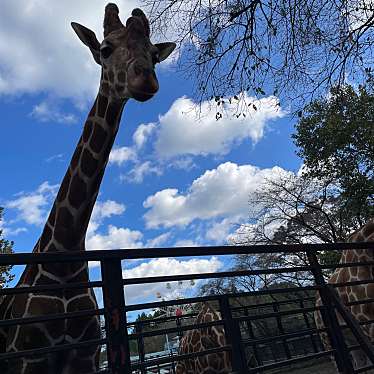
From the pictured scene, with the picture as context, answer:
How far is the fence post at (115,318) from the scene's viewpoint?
2.14 m

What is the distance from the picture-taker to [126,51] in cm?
326

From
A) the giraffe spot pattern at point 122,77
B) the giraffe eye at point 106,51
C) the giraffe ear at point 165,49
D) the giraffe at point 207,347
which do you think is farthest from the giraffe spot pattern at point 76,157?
the giraffe at point 207,347

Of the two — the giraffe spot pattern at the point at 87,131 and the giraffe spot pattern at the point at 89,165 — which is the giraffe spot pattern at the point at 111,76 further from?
the giraffe spot pattern at the point at 89,165

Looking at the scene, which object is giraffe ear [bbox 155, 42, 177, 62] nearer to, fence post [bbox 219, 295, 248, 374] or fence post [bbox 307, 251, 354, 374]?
fence post [bbox 307, 251, 354, 374]

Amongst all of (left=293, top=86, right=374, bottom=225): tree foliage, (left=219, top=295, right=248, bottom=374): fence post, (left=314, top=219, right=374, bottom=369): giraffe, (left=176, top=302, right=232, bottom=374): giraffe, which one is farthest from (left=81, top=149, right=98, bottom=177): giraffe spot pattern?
(left=293, top=86, right=374, bottom=225): tree foliage

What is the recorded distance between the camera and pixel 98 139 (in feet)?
11.0

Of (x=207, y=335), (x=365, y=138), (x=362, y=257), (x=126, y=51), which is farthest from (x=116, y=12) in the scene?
(x=365, y=138)

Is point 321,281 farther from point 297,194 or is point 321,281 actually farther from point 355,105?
point 297,194

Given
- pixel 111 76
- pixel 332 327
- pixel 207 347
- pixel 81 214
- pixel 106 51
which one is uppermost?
pixel 106 51

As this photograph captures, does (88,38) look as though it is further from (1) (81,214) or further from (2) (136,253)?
(2) (136,253)

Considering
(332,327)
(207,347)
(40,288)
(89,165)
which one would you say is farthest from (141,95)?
(207,347)

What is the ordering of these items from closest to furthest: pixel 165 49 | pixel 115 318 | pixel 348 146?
pixel 115 318
pixel 165 49
pixel 348 146

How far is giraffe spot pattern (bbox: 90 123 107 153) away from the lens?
10.9ft

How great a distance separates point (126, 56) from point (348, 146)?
41.6 feet
